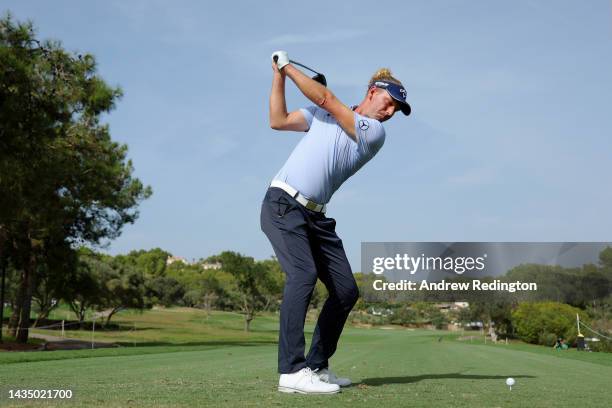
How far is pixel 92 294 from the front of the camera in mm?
51781

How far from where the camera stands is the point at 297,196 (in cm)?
491

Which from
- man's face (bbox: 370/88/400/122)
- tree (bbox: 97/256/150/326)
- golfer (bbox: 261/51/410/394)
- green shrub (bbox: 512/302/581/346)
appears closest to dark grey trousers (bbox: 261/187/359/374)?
golfer (bbox: 261/51/410/394)

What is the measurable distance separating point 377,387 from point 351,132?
200cm

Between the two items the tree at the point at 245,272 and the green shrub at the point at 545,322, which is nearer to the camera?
the green shrub at the point at 545,322

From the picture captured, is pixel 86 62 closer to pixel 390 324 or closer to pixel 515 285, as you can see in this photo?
pixel 515 285

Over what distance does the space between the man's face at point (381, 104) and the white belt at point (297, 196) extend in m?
0.85

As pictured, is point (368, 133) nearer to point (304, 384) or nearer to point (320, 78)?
point (320, 78)

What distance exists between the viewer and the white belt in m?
4.91

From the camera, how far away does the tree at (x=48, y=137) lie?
1966 cm

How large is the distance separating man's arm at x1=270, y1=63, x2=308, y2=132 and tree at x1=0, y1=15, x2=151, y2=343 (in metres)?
16.5

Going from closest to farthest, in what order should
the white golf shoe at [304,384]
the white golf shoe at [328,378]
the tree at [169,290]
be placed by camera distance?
the white golf shoe at [304,384]
the white golf shoe at [328,378]
the tree at [169,290]

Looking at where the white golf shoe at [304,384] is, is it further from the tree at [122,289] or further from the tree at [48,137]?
the tree at [122,289]

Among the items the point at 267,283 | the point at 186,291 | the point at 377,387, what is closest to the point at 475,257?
the point at 267,283

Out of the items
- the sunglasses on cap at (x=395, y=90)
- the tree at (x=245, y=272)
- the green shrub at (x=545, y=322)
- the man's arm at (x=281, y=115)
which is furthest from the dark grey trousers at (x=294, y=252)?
the tree at (x=245, y=272)
